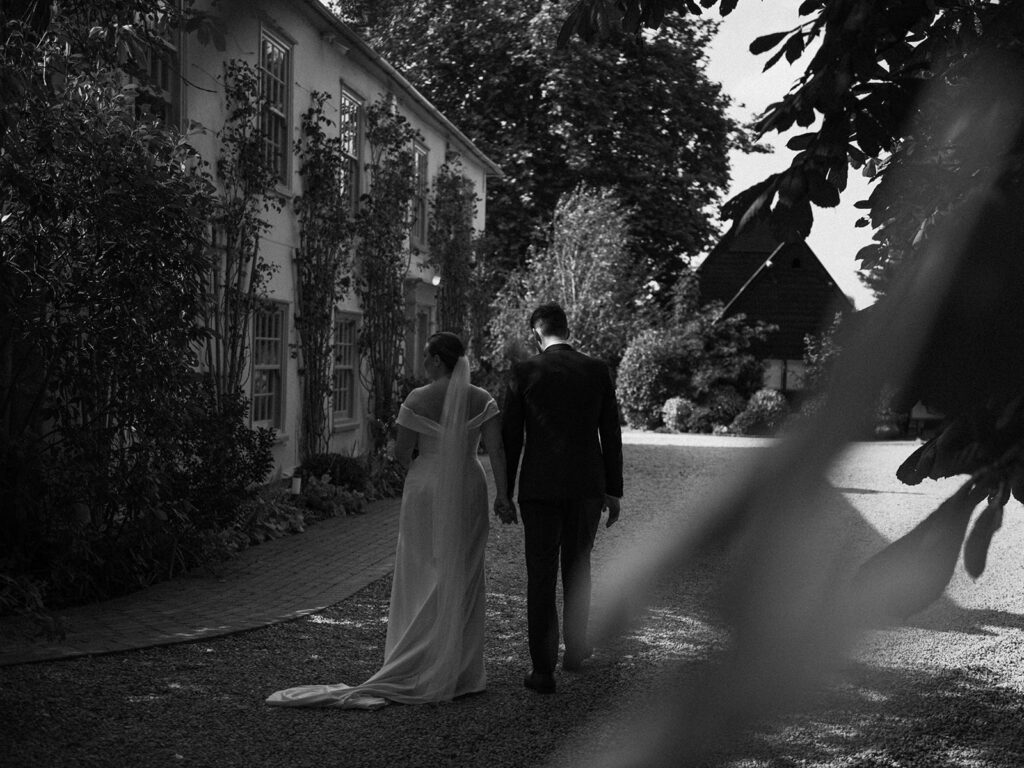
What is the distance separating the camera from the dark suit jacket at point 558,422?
6199 millimetres

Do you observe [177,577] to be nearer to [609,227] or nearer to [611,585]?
[611,585]

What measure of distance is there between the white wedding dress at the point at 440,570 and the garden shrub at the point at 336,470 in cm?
855

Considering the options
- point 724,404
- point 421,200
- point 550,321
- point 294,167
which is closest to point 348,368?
point 294,167

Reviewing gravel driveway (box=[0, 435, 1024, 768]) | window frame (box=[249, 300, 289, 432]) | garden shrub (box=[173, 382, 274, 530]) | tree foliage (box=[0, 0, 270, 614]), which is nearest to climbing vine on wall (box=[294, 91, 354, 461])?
window frame (box=[249, 300, 289, 432])

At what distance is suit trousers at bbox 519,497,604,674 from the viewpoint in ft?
20.2

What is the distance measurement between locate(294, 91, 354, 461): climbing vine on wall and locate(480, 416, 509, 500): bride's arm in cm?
911

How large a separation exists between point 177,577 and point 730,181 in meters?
8.83

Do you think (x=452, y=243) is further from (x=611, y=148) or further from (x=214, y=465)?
(x=611, y=148)

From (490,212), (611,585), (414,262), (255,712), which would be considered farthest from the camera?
(490,212)

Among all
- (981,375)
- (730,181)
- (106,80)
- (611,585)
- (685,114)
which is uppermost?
(685,114)

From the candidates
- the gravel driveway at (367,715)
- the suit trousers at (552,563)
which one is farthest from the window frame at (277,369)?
the suit trousers at (552,563)

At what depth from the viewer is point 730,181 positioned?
1.14 m

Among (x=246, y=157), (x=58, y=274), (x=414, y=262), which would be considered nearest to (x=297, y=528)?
(x=246, y=157)

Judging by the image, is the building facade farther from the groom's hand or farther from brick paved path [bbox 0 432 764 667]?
the groom's hand
